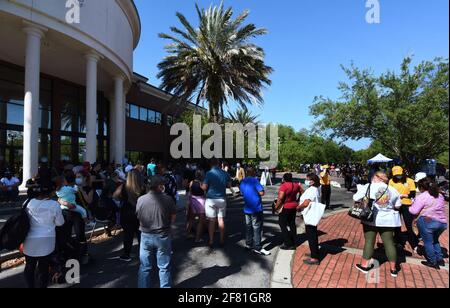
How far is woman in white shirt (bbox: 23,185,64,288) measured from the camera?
364 centimetres

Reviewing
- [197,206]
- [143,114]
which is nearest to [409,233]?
[197,206]

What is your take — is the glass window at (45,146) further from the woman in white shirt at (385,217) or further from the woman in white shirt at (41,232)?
the woman in white shirt at (385,217)

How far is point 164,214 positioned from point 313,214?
9.25ft

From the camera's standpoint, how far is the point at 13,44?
12711 millimetres

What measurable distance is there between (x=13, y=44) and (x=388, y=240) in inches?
607

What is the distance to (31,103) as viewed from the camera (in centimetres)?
1112

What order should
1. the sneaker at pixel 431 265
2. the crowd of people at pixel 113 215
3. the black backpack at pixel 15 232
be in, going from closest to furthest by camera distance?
1. the black backpack at pixel 15 232
2. the crowd of people at pixel 113 215
3. the sneaker at pixel 431 265

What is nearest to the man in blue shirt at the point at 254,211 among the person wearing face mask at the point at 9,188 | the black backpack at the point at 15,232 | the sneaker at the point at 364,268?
the sneaker at the point at 364,268

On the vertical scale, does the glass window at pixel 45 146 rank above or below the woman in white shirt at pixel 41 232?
above

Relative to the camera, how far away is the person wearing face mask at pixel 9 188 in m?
10.1

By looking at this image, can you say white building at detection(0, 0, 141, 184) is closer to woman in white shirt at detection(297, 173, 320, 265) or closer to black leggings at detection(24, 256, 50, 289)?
black leggings at detection(24, 256, 50, 289)

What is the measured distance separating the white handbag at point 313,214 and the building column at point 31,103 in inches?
411
